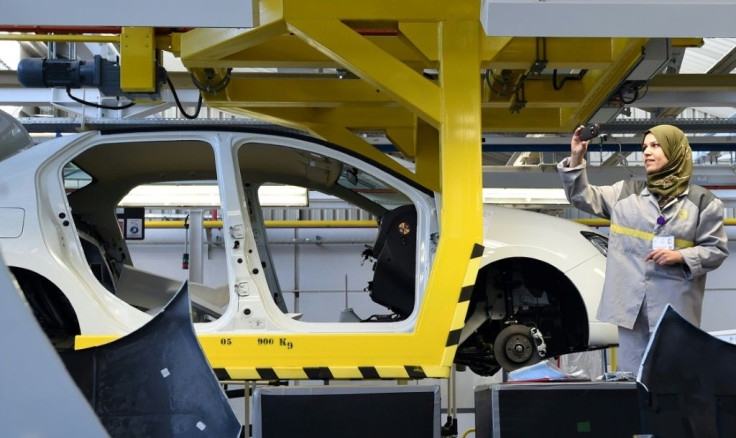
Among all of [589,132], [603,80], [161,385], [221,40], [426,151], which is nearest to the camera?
[161,385]

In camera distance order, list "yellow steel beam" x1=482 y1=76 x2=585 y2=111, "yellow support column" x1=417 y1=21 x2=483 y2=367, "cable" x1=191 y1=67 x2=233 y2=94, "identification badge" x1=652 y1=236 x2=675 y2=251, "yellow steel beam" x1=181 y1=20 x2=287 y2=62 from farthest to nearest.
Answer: "yellow steel beam" x1=482 y1=76 x2=585 y2=111 → "cable" x1=191 y1=67 x2=233 y2=94 → "yellow support column" x1=417 y1=21 x2=483 y2=367 → "yellow steel beam" x1=181 y1=20 x2=287 y2=62 → "identification badge" x1=652 y1=236 x2=675 y2=251

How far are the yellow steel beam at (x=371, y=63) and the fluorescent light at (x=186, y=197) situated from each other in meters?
3.51

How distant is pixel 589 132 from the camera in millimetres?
4098

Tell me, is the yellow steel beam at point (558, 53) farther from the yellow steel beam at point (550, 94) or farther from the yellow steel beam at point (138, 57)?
the yellow steel beam at point (138, 57)

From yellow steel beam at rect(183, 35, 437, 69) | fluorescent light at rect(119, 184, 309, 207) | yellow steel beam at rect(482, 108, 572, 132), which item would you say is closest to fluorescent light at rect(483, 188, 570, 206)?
yellow steel beam at rect(482, 108, 572, 132)

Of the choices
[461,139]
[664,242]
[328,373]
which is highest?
[461,139]

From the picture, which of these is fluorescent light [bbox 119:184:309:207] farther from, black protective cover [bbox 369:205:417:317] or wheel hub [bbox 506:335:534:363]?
wheel hub [bbox 506:335:534:363]

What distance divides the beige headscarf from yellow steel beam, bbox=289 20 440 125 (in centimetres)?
122

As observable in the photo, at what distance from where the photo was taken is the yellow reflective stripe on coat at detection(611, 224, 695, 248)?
4.30m

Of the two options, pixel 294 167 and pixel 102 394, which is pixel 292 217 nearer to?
pixel 294 167

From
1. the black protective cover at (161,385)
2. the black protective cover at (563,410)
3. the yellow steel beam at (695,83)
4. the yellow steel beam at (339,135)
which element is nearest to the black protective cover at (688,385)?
the black protective cover at (563,410)

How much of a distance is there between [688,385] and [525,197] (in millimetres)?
6575

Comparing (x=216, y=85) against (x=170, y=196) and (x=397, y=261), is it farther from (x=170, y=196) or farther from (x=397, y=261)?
(x=170, y=196)

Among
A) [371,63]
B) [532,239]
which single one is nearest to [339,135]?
[371,63]
